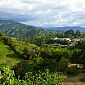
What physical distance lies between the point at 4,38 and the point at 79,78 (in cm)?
5348

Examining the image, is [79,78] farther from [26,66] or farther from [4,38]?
[4,38]

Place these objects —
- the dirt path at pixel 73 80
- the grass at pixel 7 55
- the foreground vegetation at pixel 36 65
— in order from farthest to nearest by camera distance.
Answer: the grass at pixel 7 55, the dirt path at pixel 73 80, the foreground vegetation at pixel 36 65

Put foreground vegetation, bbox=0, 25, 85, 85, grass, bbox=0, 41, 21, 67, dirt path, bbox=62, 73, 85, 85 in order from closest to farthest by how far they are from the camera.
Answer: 1. foreground vegetation, bbox=0, 25, 85, 85
2. dirt path, bbox=62, 73, 85, 85
3. grass, bbox=0, 41, 21, 67

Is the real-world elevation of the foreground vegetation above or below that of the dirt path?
above

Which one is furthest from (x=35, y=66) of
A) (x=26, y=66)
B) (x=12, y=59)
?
(x=12, y=59)

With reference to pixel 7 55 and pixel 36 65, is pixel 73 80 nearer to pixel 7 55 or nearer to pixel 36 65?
pixel 36 65

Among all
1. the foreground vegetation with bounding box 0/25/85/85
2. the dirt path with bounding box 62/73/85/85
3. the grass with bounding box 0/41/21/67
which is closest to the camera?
the foreground vegetation with bounding box 0/25/85/85

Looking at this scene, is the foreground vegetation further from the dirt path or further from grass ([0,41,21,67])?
the dirt path

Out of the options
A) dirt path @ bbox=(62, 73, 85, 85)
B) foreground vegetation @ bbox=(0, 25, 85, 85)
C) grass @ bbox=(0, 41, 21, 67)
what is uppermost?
foreground vegetation @ bbox=(0, 25, 85, 85)

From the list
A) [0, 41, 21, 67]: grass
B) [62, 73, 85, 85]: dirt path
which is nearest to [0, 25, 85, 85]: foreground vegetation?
[0, 41, 21, 67]: grass

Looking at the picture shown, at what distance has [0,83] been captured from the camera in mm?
13211

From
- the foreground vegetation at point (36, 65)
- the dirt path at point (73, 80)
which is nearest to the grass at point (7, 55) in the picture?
the foreground vegetation at point (36, 65)

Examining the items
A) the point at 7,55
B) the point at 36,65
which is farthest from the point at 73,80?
the point at 7,55

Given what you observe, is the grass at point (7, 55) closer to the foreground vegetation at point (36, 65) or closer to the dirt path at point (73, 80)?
A: the foreground vegetation at point (36, 65)
